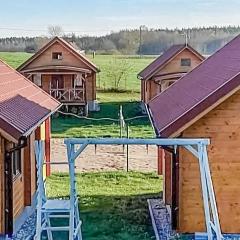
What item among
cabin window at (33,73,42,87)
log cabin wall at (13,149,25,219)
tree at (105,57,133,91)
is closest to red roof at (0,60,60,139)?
Result: log cabin wall at (13,149,25,219)

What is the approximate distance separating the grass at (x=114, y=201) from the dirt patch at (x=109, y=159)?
3.36 ft

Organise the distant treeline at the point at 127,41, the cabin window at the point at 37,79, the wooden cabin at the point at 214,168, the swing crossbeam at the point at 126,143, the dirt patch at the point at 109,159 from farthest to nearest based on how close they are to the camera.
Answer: the distant treeline at the point at 127,41 → the cabin window at the point at 37,79 → the dirt patch at the point at 109,159 → the wooden cabin at the point at 214,168 → the swing crossbeam at the point at 126,143

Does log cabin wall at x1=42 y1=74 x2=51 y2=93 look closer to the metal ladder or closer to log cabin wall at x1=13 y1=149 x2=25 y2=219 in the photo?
log cabin wall at x1=13 y1=149 x2=25 y2=219

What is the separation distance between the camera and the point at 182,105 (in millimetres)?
11758

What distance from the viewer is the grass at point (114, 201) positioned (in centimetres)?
1165

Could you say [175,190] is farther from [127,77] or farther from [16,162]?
[127,77]

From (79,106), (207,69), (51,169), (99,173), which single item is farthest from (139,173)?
(79,106)

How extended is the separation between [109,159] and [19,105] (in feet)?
26.1

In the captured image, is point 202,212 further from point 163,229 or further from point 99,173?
point 99,173

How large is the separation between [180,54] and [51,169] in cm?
1577

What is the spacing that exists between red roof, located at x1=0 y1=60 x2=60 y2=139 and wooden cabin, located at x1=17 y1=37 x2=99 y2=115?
16619mm

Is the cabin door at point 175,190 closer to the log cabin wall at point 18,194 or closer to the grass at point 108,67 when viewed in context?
the log cabin wall at point 18,194

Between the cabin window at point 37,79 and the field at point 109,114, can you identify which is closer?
the field at point 109,114

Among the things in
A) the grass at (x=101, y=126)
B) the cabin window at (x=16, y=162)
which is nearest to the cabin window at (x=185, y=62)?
the grass at (x=101, y=126)
